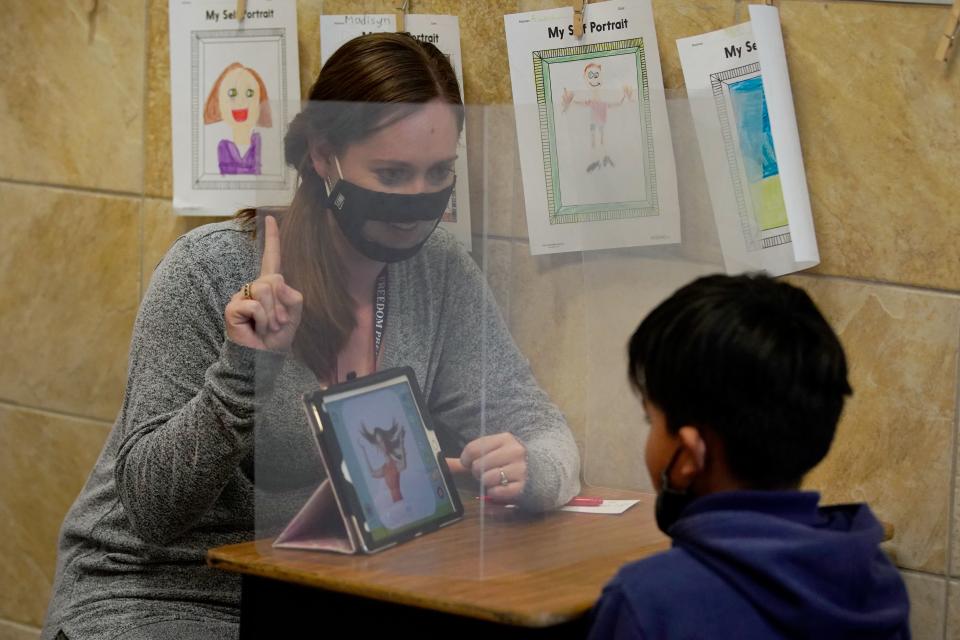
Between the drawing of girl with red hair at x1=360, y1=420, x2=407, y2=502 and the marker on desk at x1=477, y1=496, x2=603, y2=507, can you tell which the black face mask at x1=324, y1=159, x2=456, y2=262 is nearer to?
the drawing of girl with red hair at x1=360, y1=420, x2=407, y2=502

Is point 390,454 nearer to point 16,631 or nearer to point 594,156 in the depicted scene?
point 594,156

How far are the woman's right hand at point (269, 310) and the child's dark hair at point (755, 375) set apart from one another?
0.43 m

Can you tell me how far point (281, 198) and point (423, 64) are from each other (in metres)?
0.23

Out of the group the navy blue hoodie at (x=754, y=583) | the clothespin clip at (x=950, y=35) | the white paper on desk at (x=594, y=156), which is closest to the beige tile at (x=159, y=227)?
the white paper on desk at (x=594, y=156)

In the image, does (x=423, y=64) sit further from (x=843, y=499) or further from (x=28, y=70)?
(x=28, y=70)

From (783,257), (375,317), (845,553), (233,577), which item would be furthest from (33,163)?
(845,553)

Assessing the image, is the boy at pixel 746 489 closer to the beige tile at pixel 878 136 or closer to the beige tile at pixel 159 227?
the beige tile at pixel 878 136

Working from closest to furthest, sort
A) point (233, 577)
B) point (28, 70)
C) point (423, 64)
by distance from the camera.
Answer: point (423, 64) → point (233, 577) → point (28, 70)

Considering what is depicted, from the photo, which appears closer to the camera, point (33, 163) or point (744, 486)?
point (744, 486)

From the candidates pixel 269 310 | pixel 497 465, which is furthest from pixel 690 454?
pixel 269 310

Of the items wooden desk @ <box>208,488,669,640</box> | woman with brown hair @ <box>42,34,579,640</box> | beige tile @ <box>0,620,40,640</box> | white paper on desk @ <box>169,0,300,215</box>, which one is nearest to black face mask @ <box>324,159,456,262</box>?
woman with brown hair @ <box>42,34,579,640</box>

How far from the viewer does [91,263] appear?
7.64ft

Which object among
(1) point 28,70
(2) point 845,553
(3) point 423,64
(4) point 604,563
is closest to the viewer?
(2) point 845,553

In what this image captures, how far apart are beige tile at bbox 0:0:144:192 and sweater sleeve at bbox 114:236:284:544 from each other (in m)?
0.83
